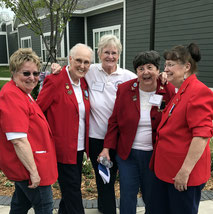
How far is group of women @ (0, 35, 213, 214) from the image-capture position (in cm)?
183

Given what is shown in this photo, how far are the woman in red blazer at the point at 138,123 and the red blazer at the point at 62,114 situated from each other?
0.40 metres

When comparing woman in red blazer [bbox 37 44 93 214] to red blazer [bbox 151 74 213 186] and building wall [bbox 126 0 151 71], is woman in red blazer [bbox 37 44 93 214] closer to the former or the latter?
red blazer [bbox 151 74 213 186]

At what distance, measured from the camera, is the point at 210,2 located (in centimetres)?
754

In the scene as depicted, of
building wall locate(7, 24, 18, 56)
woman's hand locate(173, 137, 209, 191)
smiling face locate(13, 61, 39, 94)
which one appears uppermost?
building wall locate(7, 24, 18, 56)

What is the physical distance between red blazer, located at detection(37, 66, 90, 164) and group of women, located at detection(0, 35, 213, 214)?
0.01m

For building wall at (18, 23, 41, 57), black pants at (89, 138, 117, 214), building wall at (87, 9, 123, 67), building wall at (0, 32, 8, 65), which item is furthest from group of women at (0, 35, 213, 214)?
building wall at (0, 32, 8, 65)

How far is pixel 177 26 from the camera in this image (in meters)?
8.90

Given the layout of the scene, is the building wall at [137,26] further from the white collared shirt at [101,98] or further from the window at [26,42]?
the window at [26,42]

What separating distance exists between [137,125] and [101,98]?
1.96 ft

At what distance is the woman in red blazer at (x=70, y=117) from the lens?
2.45 m

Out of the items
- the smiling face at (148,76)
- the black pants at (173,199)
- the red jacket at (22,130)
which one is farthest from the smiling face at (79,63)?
the black pants at (173,199)

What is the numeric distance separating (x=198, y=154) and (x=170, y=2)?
8.62 m

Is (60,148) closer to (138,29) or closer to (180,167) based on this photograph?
(180,167)

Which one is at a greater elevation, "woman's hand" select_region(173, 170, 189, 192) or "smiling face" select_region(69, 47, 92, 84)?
"smiling face" select_region(69, 47, 92, 84)
